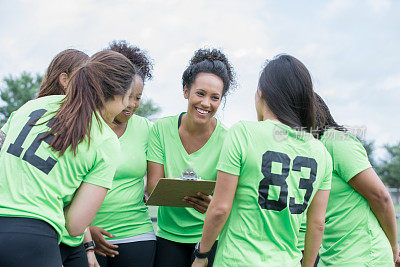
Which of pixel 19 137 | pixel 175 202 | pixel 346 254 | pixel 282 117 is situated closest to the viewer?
pixel 19 137

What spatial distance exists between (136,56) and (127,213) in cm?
144

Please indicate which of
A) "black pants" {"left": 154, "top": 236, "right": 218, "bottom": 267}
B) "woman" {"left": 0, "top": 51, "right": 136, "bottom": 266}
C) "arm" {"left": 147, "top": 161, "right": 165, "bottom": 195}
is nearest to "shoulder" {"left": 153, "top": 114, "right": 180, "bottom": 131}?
"arm" {"left": 147, "top": 161, "right": 165, "bottom": 195}

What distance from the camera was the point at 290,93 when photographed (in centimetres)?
238

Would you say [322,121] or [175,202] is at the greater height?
[322,121]

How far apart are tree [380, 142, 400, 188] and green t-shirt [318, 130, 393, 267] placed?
52.3 m

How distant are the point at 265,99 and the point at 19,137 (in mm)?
1348

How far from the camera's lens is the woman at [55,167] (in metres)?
2.02

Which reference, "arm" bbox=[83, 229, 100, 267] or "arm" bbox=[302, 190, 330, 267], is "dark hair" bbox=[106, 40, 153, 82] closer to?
"arm" bbox=[83, 229, 100, 267]

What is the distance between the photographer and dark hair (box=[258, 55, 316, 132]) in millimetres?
2367

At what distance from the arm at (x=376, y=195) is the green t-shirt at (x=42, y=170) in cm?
159

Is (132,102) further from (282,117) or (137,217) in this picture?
(282,117)

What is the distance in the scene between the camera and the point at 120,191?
3334 millimetres

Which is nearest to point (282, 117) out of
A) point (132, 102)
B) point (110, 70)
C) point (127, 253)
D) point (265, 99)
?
point (265, 99)

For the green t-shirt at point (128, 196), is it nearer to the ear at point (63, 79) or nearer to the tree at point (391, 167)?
the ear at point (63, 79)
